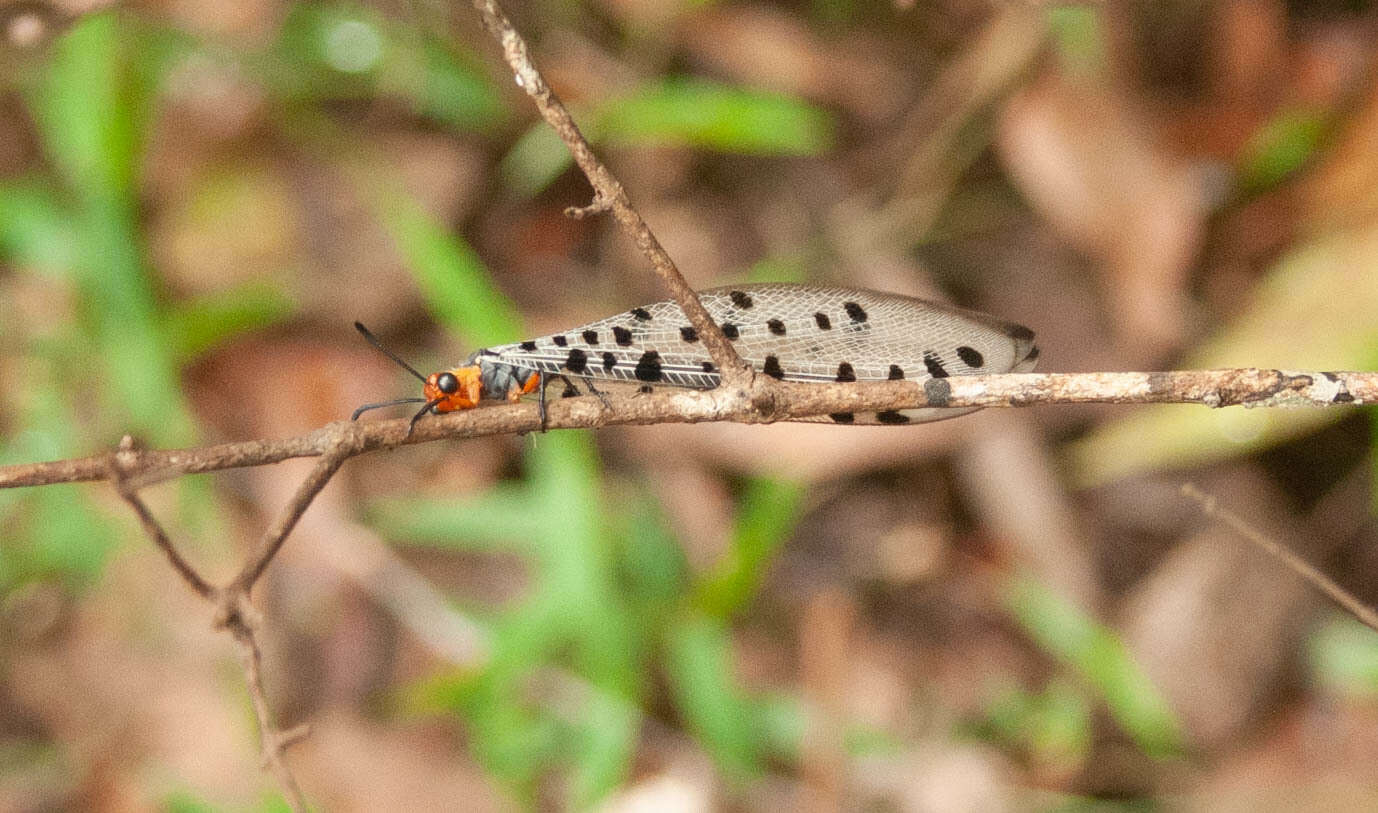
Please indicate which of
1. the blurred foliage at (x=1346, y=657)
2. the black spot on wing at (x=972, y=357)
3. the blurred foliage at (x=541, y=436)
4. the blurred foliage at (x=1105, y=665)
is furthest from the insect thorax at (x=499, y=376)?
the blurred foliage at (x=1346, y=657)

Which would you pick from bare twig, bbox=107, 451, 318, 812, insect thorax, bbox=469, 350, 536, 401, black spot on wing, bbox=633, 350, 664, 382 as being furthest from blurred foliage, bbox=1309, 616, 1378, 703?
bare twig, bbox=107, 451, 318, 812

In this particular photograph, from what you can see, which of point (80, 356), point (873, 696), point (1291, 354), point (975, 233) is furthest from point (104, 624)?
point (1291, 354)

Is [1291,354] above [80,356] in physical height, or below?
above

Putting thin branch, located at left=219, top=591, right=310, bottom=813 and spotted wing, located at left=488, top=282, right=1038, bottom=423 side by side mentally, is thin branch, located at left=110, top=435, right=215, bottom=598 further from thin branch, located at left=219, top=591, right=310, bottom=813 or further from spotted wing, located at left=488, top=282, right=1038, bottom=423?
spotted wing, located at left=488, top=282, right=1038, bottom=423

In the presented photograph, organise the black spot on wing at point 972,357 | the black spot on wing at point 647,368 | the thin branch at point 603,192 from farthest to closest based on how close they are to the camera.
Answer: the black spot on wing at point 647,368 → the black spot on wing at point 972,357 → the thin branch at point 603,192

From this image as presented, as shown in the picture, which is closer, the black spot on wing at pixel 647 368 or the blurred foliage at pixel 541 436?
the black spot on wing at pixel 647 368

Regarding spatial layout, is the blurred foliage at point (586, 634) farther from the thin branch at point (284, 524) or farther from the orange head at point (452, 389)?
the thin branch at point (284, 524)

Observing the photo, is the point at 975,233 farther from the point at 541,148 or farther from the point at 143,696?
the point at 143,696
